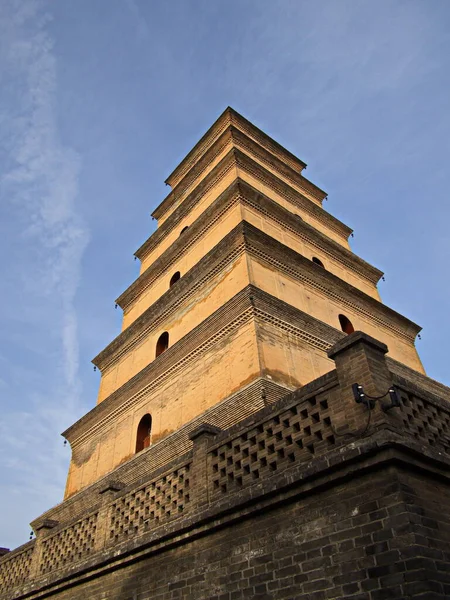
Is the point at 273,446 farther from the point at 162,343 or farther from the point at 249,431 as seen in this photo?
the point at 162,343

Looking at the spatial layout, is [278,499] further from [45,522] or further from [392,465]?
[45,522]

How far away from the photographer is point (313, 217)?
54.5 ft

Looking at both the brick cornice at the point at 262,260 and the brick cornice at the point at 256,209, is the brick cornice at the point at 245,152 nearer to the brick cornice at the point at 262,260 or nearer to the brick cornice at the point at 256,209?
the brick cornice at the point at 256,209

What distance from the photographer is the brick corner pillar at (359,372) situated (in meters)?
4.93

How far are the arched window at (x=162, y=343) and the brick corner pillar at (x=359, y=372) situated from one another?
26.1 feet

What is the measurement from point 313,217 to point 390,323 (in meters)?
4.29

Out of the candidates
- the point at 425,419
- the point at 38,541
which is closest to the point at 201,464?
the point at 425,419

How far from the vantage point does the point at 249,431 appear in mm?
6086

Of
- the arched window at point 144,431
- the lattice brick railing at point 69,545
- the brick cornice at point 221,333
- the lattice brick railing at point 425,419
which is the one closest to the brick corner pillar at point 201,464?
the lattice brick railing at point 425,419

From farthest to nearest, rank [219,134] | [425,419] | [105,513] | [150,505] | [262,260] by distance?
[219,134] → [262,260] → [105,513] → [150,505] → [425,419]

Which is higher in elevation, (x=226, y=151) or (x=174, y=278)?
(x=226, y=151)

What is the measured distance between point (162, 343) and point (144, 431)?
87.4 inches

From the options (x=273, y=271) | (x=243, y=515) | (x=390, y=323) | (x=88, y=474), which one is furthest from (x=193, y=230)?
(x=243, y=515)

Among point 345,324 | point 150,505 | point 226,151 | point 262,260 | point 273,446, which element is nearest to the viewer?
point 273,446
